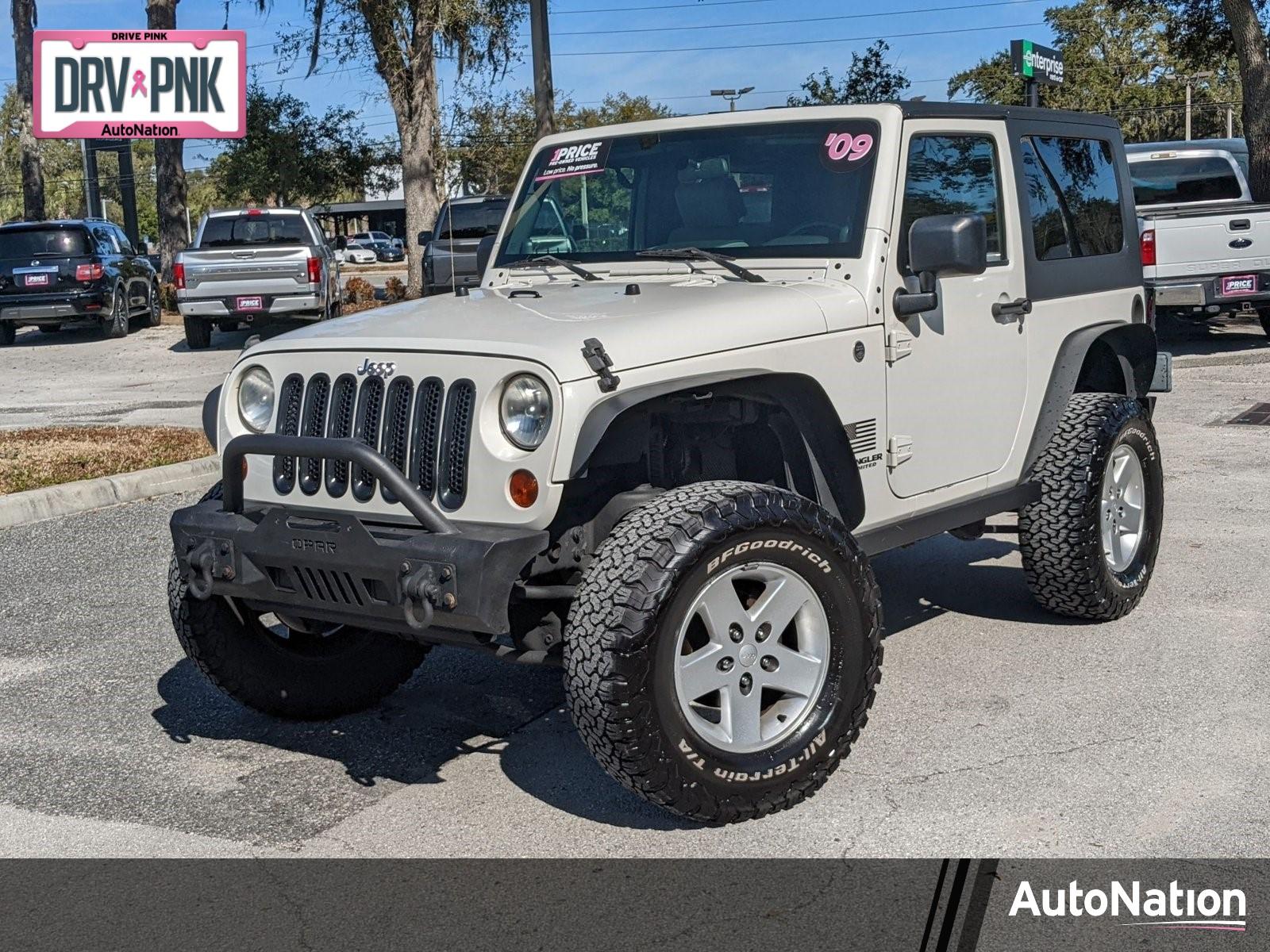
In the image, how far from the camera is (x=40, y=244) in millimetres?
21984

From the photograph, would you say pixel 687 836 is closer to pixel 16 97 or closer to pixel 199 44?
pixel 199 44

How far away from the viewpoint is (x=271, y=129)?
106 feet

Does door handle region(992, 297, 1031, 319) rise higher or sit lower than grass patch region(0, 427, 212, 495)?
higher

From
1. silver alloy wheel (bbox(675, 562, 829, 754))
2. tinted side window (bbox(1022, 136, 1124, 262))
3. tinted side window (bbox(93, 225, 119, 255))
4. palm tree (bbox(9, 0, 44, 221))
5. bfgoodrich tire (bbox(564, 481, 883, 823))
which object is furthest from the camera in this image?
palm tree (bbox(9, 0, 44, 221))

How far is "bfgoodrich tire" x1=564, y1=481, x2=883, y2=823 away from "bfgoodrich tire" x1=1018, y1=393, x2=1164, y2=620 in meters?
1.61

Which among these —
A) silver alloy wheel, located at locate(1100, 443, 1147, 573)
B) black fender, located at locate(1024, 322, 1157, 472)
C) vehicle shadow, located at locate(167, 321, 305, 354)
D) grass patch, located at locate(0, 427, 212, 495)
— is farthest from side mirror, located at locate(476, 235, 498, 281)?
vehicle shadow, located at locate(167, 321, 305, 354)

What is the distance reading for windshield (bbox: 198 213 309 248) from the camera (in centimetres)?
2041

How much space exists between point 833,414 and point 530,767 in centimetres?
143

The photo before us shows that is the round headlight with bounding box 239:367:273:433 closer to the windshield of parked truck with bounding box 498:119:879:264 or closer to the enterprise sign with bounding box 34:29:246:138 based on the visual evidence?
the windshield of parked truck with bounding box 498:119:879:264

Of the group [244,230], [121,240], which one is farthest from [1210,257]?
[121,240]

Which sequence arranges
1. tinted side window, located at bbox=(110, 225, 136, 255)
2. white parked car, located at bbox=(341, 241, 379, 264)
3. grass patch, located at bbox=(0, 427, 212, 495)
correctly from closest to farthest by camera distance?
grass patch, located at bbox=(0, 427, 212, 495) → tinted side window, located at bbox=(110, 225, 136, 255) → white parked car, located at bbox=(341, 241, 379, 264)

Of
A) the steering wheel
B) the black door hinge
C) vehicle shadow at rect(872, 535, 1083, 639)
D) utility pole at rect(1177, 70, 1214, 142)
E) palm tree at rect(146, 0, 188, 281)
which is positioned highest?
utility pole at rect(1177, 70, 1214, 142)

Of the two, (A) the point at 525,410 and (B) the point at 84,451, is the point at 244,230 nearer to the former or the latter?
(B) the point at 84,451

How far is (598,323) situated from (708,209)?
1.28m
